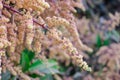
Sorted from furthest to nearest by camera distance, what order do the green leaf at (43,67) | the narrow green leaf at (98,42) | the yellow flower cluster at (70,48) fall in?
the narrow green leaf at (98,42) < the green leaf at (43,67) < the yellow flower cluster at (70,48)

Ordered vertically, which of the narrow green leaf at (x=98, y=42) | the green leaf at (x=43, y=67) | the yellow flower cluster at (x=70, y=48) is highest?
the narrow green leaf at (x=98, y=42)

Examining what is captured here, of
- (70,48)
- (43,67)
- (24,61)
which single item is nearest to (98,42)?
(43,67)

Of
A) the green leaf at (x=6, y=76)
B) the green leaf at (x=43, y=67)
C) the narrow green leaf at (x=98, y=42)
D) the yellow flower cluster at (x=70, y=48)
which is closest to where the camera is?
the yellow flower cluster at (x=70, y=48)

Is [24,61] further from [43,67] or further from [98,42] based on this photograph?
[98,42]

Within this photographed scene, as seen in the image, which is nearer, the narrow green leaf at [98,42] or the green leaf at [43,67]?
the green leaf at [43,67]

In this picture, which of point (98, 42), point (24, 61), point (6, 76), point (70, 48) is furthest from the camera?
point (98, 42)

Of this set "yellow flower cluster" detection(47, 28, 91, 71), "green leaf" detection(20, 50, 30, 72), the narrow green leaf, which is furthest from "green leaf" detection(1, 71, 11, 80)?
the narrow green leaf

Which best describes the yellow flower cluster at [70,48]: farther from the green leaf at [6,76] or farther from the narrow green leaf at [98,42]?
the narrow green leaf at [98,42]

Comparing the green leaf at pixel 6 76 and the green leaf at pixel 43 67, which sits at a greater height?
the green leaf at pixel 43 67

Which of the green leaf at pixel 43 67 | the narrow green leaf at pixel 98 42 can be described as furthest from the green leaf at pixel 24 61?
the narrow green leaf at pixel 98 42

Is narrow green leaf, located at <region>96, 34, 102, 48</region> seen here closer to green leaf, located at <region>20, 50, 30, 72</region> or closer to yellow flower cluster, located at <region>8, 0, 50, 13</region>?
green leaf, located at <region>20, 50, 30, 72</region>

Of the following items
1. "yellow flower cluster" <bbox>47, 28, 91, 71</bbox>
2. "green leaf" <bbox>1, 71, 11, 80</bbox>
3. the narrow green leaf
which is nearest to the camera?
"yellow flower cluster" <bbox>47, 28, 91, 71</bbox>

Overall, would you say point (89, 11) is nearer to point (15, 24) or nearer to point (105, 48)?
point (105, 48)
